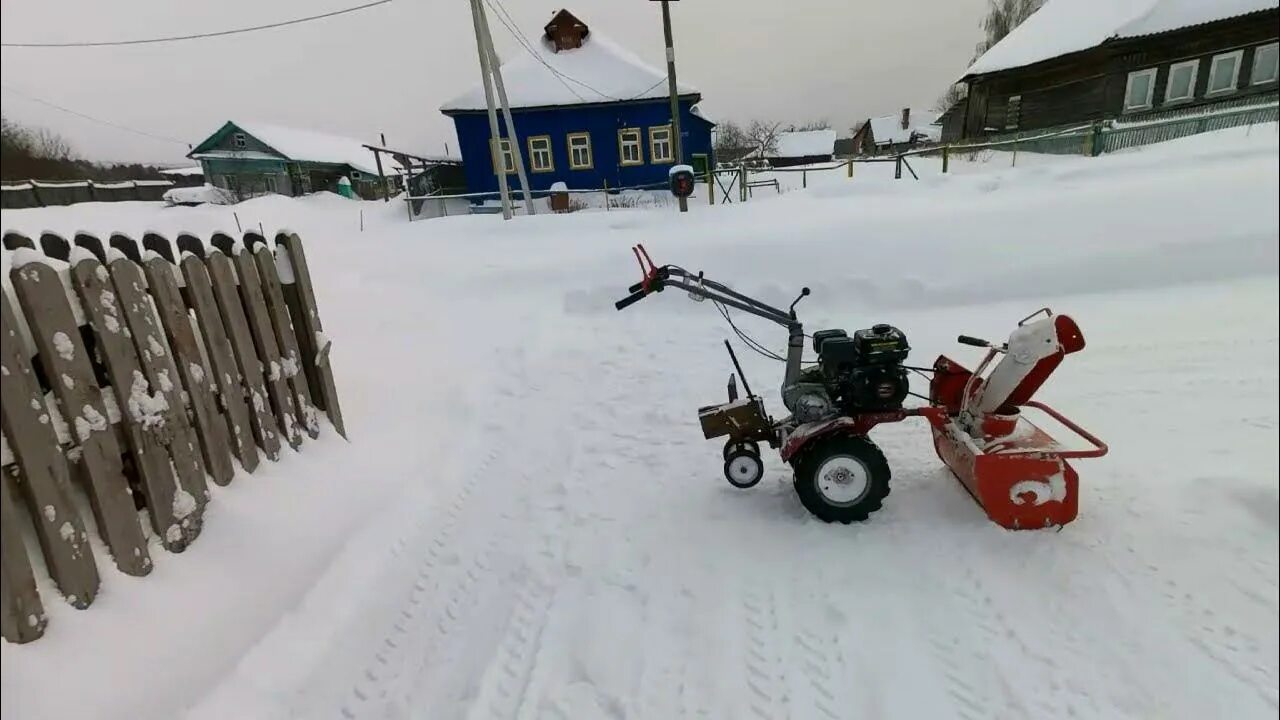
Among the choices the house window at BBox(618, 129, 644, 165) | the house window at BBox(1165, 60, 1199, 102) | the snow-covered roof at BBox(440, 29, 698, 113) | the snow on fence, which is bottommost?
the snow on fence

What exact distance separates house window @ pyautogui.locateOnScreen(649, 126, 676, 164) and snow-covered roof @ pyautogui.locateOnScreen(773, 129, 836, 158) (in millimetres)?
28148

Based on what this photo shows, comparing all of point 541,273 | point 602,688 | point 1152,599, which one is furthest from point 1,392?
point 541,273

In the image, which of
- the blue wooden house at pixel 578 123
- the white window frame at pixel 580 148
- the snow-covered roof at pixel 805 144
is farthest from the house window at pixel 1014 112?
the snow-covered roof at pixel 805 144

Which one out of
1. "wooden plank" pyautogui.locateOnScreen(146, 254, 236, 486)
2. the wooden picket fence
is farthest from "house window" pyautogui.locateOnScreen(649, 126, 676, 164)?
"wooden plank" pyautogui.locateOnScreen(146, 254, 236, 486)

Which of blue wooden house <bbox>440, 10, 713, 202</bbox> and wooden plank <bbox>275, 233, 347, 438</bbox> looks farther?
blue wooden house <bbox>440, 10, 713, 202</bbox>

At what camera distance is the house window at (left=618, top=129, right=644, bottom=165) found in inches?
780

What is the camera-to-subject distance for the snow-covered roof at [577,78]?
63.3 feet

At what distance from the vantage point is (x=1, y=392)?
1.87 meters

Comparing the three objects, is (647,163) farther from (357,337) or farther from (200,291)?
(200,291)

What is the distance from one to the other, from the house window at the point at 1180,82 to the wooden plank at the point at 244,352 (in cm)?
402

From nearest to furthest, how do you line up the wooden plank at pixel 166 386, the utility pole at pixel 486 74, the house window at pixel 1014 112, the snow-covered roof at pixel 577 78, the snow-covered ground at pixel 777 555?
the snow-covered ground at pixel 777 555 < the wooden plank at pixel 166 386 < the house window at pixel 1014 112 < the utility pole at pixel 486 74 < the snow-covered roof at pixel 577 78

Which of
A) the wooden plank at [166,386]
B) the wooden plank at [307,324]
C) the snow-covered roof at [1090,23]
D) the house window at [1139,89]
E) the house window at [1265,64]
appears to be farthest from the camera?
the wooden plank at [307,324]

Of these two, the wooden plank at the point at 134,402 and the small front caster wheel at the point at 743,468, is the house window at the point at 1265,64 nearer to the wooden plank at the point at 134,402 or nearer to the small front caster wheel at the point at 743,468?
the small front caster wheel at the point at 743,468

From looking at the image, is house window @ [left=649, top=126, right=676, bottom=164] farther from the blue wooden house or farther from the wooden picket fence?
the wooden picket fence
